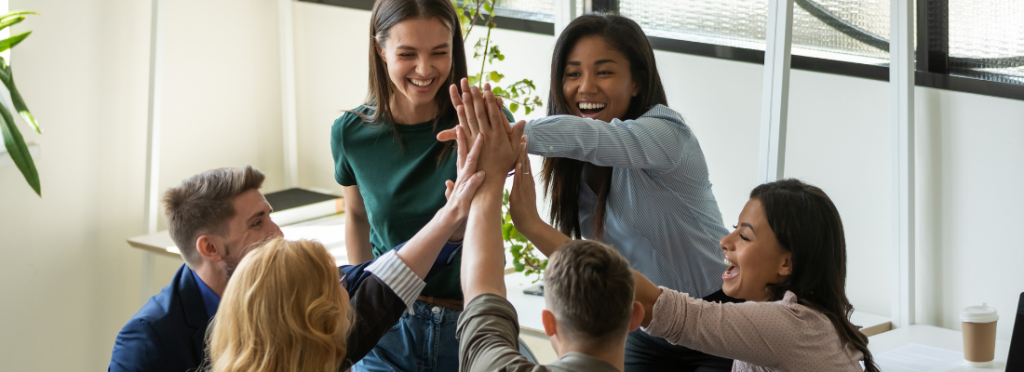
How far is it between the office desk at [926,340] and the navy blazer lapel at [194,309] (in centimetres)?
153

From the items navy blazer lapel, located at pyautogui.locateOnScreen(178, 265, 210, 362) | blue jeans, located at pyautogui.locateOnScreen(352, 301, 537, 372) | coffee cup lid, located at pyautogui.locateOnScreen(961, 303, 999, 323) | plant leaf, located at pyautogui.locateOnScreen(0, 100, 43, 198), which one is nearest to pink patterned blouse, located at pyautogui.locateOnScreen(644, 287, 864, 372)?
blue jeans, located at pyautogui.locateOnScreen(352, 301, 537, 372)

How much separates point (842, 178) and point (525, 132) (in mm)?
1241

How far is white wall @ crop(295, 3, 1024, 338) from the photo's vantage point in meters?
2.12

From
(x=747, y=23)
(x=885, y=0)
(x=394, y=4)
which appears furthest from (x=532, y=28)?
(x=394, y=4)

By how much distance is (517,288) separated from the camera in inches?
115

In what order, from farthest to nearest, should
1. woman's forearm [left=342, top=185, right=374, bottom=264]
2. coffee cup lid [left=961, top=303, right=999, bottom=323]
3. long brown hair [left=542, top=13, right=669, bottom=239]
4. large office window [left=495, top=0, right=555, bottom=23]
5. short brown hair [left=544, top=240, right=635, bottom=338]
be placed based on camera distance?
large office window [left=495, top=0, right=555, bottom=23] < coffee cup lid [left=961, top=303, right=999, bottom=323] < woman's forearm [left=342, top=185, right=374, bottom=264] < long brown hair [left=542, top=13, right=669, bottom=239] < short brown hair [left=544, top=240, right=635, bottom=338]

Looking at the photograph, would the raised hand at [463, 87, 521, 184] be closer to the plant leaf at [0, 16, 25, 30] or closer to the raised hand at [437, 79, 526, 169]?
the raised hand at [437, 79, 526, 169]

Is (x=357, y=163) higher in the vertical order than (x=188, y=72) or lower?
lower

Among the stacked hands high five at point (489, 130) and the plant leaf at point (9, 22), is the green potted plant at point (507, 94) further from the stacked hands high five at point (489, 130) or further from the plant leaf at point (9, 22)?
the plant leaf at point (9, 22)

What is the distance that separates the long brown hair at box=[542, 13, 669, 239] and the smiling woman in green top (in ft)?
0.67

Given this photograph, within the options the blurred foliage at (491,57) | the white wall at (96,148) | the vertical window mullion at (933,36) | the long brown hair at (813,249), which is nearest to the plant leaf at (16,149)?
the white wall at (96,148)

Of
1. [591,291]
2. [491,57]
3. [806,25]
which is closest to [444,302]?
[591,291]

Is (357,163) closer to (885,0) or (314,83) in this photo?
(885,0)

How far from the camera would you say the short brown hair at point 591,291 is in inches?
43.0
